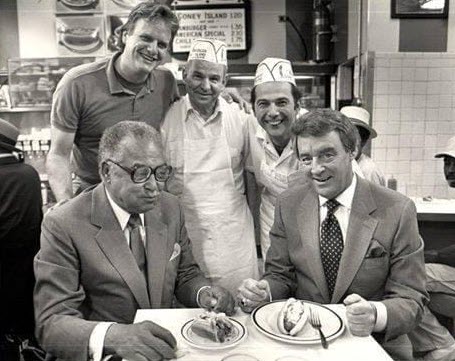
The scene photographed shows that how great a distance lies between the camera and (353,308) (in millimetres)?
1267

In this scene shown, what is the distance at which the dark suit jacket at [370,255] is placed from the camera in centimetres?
151

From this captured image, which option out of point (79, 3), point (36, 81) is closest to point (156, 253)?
point (36, 81)

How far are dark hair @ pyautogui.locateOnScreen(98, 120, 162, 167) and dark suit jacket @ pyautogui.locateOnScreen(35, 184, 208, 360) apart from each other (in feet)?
0.53

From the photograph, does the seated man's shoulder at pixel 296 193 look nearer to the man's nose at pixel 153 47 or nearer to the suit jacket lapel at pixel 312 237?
the suit jacket lapel at pixel 312 237

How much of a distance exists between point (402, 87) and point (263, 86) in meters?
2.25

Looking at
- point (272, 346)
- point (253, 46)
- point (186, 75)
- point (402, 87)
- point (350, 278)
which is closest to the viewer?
point (272, 346)

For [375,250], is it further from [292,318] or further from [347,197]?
[292,318]

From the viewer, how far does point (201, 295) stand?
157cm

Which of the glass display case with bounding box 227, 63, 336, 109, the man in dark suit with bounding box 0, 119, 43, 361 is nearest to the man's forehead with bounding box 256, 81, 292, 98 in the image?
the man in dark suit with bounding box 0, 119, 43, 361

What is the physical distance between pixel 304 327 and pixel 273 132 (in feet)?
3.41

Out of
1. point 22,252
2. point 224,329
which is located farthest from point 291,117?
point 22,252

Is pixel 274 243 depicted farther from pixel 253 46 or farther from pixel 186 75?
pixel 253 46

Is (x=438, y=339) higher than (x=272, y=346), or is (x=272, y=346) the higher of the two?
(x=272, y=346)

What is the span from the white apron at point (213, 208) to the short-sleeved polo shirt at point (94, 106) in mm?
233
